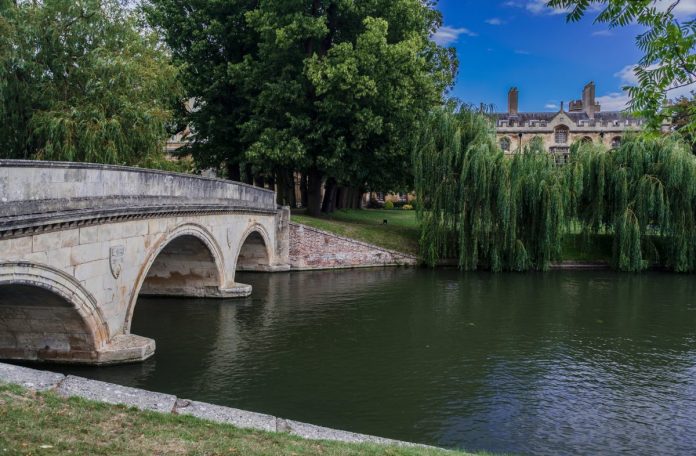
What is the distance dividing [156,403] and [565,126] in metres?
59.3

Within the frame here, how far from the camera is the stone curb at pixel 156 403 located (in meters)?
8.14

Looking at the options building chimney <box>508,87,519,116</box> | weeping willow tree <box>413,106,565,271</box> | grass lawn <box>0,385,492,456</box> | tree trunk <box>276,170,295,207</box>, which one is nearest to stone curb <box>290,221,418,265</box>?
weeping willow tree <box>413,106,565,271</box>

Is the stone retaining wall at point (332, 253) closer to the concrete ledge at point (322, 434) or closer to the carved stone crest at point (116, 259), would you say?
the carved stone crest at point (116, 259)

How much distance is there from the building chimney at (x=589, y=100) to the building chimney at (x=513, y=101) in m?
7.04

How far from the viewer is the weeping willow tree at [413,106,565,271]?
89.5 feet

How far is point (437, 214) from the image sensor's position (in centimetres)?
2842

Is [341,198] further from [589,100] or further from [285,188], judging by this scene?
[589,100]

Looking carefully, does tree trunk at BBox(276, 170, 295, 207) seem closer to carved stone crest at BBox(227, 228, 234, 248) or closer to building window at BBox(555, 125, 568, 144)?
carved stone crest at BBox(227, 228, 234, 248)

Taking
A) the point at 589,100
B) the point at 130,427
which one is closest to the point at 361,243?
the point at 130,427

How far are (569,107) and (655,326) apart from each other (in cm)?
5361

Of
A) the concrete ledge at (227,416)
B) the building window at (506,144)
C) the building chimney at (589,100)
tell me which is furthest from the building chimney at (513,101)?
the concrete ledge at (227,416)

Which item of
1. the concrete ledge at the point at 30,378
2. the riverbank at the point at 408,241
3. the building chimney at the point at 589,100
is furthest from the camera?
the building chimney at the point at 589,100

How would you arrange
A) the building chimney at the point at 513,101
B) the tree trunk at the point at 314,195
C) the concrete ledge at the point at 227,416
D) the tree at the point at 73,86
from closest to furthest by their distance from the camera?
the concrete ledge at the point at 227,416
the tree at the point at 73,86
the tree trunk at the point at 314,195
the building chimney at the point at 513,101

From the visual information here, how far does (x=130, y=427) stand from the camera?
23.6 feet
